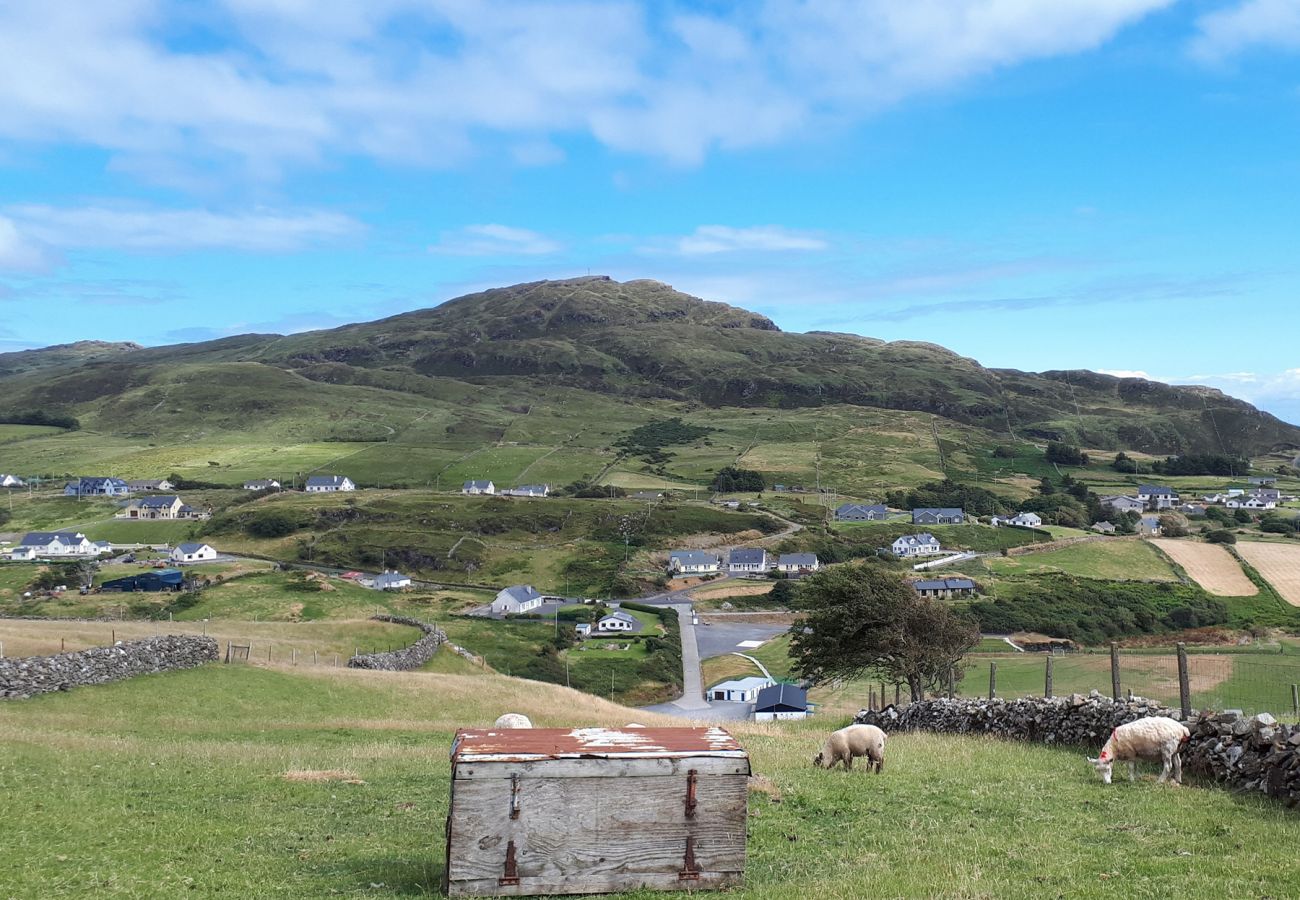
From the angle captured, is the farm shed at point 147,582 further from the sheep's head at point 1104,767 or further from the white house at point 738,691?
the sheep's head at point 1104,767

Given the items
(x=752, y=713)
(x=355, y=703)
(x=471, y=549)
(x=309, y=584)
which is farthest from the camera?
(x=471, y=549)

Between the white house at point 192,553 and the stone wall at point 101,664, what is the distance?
108m

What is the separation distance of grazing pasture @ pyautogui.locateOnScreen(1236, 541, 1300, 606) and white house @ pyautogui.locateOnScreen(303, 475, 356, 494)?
532ft

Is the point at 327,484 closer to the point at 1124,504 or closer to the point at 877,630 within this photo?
the point at 1124,504

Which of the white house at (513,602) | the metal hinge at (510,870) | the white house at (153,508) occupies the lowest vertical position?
the white house at (513,602)

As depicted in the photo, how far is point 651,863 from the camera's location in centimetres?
1055

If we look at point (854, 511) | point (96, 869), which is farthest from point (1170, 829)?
point (854, 511)

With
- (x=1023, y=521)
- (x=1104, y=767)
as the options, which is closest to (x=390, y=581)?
(x=1023, y=521)

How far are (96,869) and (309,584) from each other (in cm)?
10975

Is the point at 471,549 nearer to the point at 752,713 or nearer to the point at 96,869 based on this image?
the point at 752,713

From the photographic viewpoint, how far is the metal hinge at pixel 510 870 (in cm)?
1028

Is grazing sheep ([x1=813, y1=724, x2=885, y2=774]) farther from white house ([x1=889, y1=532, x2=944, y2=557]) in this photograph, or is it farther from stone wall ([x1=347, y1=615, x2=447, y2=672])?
white house ([x1=889, y1=532, x2=944, y2=557])

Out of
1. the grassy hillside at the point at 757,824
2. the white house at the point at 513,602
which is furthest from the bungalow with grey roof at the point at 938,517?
the grassy hillside at the point at 757,824

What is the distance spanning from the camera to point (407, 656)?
5669 cm
